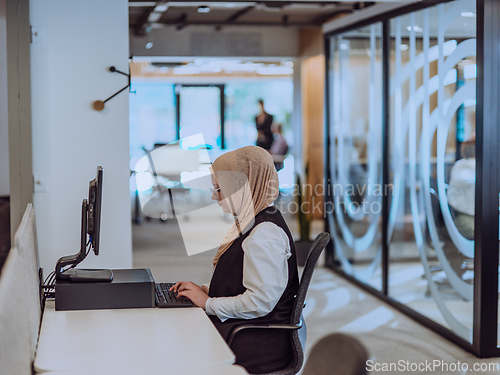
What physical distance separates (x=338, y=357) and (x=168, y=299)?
126cm

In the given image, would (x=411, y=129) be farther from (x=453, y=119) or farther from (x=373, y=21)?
(x=373, y=21)

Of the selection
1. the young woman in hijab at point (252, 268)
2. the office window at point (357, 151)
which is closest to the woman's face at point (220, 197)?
the young woman in hijab at point (252, 268)

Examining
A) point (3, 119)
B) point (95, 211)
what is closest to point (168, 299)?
point (95, 211)

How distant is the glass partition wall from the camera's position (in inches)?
135

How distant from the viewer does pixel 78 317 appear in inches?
75.3

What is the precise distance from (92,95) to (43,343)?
188 centimetres

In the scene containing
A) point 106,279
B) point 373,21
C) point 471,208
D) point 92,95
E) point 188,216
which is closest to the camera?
point 106,279

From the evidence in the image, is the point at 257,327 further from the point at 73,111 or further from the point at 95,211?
the point at 73,111

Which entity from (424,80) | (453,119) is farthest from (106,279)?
(424,80)

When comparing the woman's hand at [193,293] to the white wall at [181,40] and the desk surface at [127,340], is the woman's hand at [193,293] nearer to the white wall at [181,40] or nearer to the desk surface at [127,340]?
the desk surface at [127,340]

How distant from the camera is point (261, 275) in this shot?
1.97 m

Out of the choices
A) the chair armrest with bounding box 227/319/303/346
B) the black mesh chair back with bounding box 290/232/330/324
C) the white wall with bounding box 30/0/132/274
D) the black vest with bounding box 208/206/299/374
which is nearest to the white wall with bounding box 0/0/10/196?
the white wall with bounding box 30/0/132/274

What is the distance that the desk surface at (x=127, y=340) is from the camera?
1.53m

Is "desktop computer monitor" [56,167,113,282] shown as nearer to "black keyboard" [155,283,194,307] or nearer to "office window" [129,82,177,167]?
"black keyboard" [155,283,194,307]
